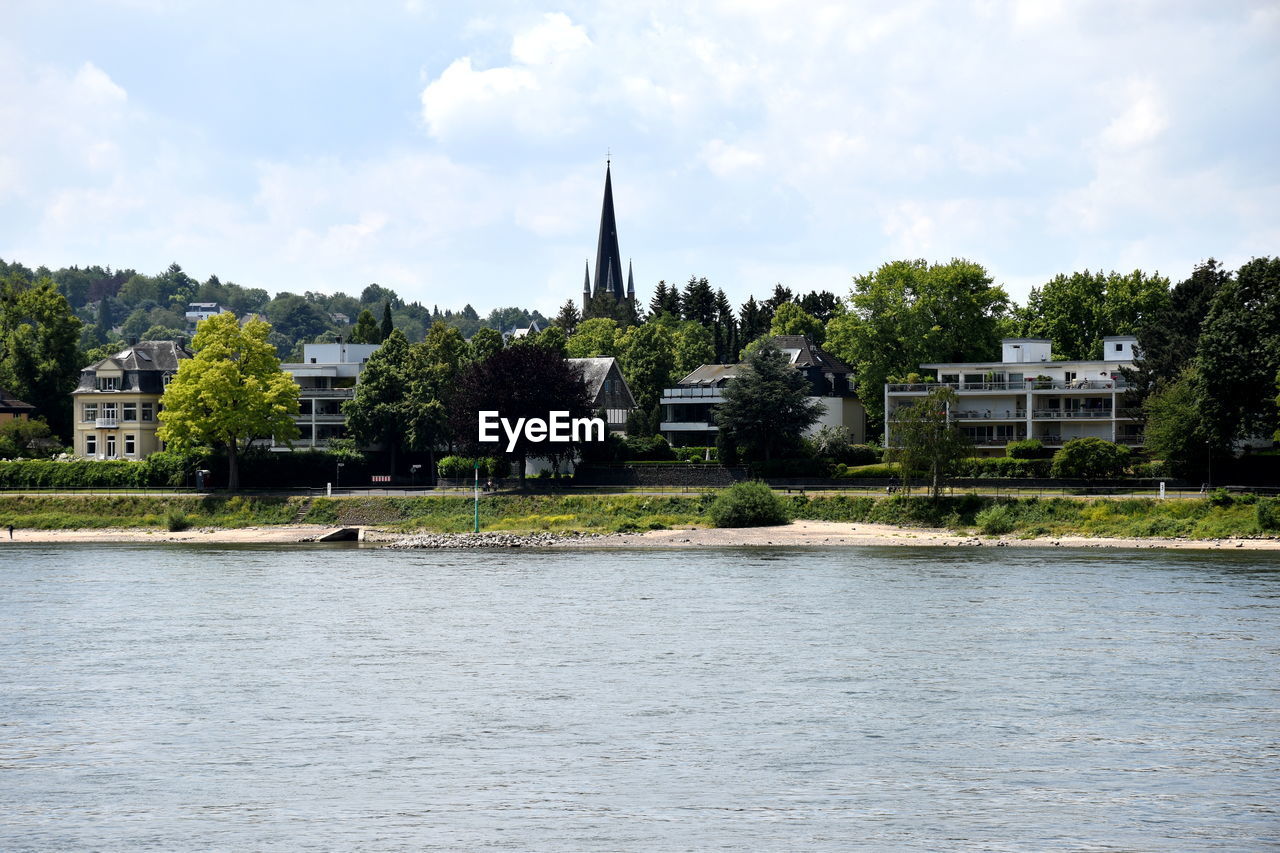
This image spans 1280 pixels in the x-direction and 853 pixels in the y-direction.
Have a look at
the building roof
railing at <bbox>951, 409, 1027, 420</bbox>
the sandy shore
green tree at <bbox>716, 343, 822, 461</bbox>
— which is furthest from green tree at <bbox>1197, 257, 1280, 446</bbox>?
the building roof

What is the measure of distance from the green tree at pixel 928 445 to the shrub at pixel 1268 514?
15.1m

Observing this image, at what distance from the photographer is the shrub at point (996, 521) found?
223ft

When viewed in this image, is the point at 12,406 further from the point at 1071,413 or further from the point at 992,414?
the point at 1071,413

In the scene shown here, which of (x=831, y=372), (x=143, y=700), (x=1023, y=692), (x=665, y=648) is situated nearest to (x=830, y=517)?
(x=831, y=372)

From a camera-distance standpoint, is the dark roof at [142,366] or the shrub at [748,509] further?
the dark roof at [142,366]

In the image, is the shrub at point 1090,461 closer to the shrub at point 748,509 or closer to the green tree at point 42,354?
the shrub at point 748,509

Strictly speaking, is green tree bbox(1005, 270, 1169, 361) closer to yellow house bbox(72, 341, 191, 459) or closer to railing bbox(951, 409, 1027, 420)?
railing bbox(951, 409, 1027, 420)

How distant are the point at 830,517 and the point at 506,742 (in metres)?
49.7

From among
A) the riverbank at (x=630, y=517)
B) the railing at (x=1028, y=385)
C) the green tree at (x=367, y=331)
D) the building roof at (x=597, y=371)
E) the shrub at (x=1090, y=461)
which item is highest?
the green tree at (x=367, y=331)

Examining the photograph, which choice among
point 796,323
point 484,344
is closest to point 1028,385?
point 484,344

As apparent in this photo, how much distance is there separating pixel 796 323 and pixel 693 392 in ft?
112

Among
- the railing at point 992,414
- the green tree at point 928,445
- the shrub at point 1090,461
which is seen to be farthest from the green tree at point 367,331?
the shrub at point 1090,461

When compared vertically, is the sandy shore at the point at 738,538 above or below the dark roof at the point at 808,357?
below

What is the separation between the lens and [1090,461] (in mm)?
73625
